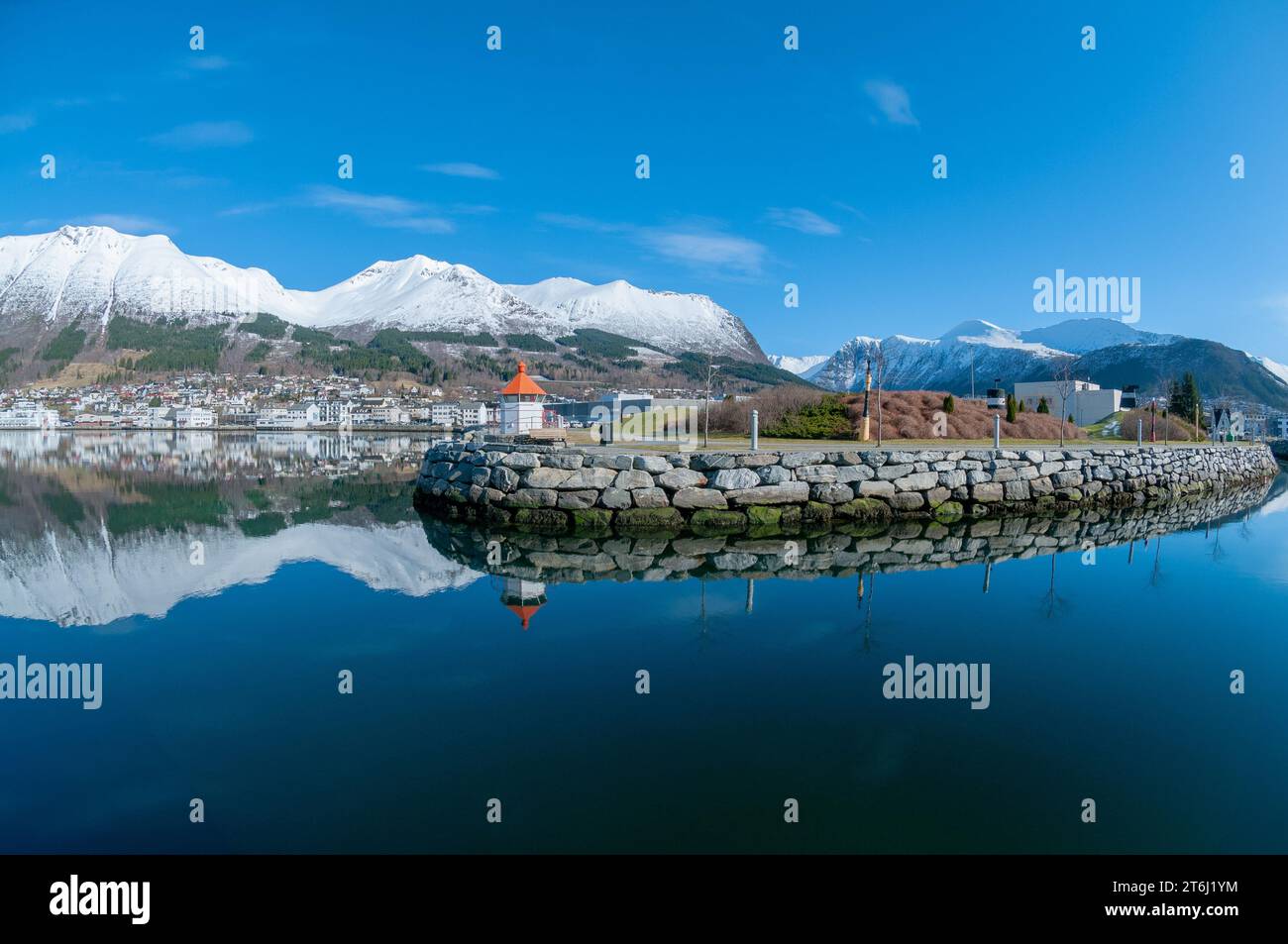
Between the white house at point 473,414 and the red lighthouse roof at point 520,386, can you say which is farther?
the white house at point 473,414

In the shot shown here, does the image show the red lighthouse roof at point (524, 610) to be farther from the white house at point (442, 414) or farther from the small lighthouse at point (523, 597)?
the white house at point (442, 414)

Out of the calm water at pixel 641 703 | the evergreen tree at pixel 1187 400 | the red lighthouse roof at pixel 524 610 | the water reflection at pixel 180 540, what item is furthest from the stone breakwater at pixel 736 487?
the evergreen tree at pixel 1187 400

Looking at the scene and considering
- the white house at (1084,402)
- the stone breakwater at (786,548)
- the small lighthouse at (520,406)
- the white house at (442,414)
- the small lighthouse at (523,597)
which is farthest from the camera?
the white house at (442,414)

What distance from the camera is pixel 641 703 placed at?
248 inches

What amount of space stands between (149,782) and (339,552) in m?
8.98

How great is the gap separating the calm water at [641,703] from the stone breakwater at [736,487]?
9.31 feet

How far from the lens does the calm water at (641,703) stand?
4.44 m

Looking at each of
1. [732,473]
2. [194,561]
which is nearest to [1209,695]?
[732,473]

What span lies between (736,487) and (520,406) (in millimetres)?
Answer: 7838

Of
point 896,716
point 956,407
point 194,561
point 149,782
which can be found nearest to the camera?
point 149,782

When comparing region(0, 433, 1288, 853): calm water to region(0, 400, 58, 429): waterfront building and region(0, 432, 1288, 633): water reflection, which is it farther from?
region(0, 400, 58, 429): waterfront building

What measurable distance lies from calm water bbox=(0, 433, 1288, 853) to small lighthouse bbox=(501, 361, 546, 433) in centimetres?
825
